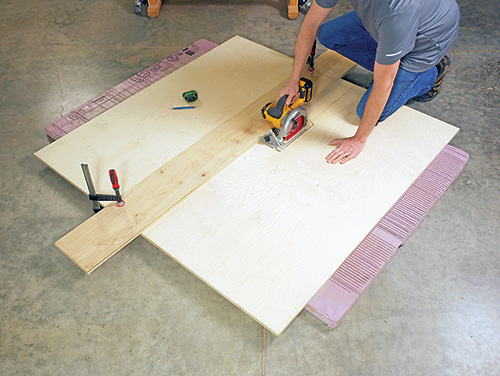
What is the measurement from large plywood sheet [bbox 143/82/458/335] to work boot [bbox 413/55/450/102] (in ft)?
1.47

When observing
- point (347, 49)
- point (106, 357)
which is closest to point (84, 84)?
point (347, 49)

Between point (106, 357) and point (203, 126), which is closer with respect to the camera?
point (106, 357)

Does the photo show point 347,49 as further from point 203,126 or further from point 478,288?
point 478,288

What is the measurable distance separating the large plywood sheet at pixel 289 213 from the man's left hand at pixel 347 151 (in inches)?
1.4

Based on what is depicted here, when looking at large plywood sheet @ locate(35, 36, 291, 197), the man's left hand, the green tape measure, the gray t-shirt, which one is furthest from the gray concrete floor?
the gray t-shirt

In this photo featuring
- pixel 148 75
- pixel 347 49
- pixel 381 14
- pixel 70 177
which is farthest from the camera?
pixel 148 75

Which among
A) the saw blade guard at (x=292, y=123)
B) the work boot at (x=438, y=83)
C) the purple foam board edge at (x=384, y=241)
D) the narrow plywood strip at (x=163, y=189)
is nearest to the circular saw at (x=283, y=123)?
the saw blade guard at (x=292, y=123)

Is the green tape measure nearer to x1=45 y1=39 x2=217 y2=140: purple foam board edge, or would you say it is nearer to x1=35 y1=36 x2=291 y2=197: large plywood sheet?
x1=35 y1=36 x2=291 y2=197: large plywood sheet

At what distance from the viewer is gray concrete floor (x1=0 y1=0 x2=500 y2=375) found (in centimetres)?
221

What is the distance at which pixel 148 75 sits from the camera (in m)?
3.60

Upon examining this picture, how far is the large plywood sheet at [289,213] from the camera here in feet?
7.14

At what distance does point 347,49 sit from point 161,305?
217 cm

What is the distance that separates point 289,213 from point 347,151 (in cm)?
57

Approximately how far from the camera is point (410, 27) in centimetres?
233
